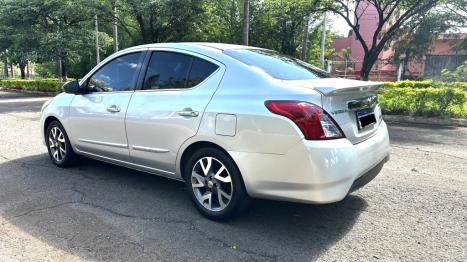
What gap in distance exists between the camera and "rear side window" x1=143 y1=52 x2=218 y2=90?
3.88m

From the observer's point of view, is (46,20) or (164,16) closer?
(164,16)

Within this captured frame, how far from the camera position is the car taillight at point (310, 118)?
3127mm

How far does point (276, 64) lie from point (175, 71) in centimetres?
104

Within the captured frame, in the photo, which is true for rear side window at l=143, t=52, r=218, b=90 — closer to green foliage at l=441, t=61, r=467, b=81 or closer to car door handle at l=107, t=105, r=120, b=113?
car door handle at l=107, t=105, r=120, b=113

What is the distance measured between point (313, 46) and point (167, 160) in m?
28.4

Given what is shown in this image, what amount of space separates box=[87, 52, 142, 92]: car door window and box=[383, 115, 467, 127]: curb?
7862 millimetres

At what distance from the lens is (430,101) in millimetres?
10023

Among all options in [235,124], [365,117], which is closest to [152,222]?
[235,124]

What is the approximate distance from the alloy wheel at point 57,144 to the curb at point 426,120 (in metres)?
8.12

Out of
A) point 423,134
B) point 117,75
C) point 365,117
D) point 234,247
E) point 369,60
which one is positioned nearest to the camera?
point 234,247

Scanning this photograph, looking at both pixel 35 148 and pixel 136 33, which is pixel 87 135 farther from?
pixel 136 33

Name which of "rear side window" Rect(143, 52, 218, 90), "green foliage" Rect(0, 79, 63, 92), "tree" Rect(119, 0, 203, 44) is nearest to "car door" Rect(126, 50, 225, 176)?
"rear side window" Rect(143, 52, 218, 90)

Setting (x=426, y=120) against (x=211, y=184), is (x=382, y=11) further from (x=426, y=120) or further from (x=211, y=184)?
(x=211, y=184)

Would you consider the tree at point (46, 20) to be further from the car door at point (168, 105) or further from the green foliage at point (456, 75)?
the car door at point (168, 105)
